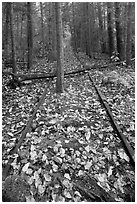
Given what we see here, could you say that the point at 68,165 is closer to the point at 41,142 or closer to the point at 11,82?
the point at 41,142

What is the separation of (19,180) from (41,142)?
45.6 inches

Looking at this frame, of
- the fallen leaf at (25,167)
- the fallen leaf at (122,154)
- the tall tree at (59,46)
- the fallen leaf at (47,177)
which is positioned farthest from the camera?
the tall tree at (59,46)

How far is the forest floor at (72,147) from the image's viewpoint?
3026mm

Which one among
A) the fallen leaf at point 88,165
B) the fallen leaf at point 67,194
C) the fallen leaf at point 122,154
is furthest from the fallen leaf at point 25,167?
the fallen leaf at point 122,154

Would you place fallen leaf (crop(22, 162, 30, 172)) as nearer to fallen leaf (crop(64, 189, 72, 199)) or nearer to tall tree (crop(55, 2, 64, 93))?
fallen leaf (crop(64, 189, 72, 199))

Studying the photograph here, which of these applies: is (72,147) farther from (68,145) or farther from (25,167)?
(25,167)

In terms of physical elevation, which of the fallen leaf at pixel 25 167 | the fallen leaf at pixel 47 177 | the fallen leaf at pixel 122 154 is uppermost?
the fallen leaf at pixel 122 154

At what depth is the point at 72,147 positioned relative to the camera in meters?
3.99

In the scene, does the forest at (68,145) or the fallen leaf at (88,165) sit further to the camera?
the fallen leaf at (88,165)

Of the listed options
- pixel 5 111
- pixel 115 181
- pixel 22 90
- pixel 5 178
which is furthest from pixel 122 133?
pixel 22 90

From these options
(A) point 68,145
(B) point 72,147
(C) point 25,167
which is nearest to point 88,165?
A: (B) point 72,147

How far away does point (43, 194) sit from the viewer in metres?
2.92

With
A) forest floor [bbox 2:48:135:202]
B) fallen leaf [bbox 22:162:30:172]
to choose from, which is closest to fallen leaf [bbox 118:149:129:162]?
forest floor [bbox 2:48:135:202]

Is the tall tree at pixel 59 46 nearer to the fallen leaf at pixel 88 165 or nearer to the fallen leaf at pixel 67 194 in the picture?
the fallen leaf at pixel 88 165
